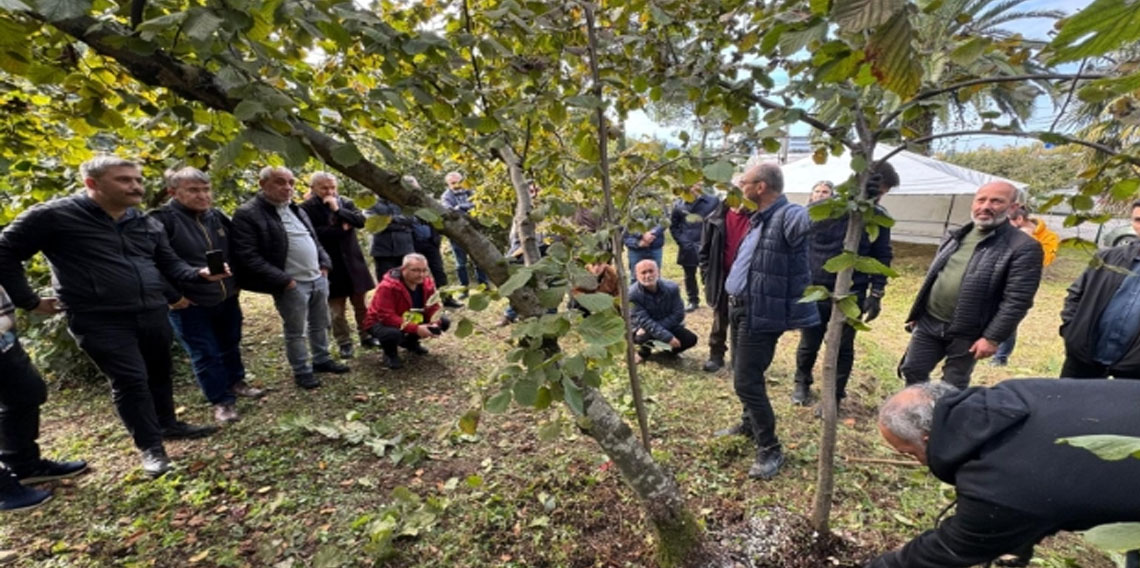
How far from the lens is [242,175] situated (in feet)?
16.7

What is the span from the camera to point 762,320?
276cm

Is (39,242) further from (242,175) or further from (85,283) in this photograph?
(242,175)

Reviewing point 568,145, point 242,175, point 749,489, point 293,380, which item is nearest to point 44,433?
point 293,380

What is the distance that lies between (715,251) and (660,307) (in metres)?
0.82

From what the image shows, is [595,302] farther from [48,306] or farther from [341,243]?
[341,243]

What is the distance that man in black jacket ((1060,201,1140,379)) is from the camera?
8.57 feet

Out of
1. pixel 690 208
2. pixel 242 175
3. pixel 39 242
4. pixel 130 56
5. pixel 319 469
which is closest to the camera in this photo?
pixel 130 56

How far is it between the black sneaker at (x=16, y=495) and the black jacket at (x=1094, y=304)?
591 centimetres

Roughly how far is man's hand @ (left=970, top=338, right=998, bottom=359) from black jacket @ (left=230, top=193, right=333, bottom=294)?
15.5 feet

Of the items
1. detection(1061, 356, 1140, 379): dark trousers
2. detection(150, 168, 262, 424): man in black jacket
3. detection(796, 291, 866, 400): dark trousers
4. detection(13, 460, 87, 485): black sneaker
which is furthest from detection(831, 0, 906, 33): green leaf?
detection(13, 460, 87, 485): black sneaker

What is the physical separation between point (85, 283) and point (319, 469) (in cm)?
159

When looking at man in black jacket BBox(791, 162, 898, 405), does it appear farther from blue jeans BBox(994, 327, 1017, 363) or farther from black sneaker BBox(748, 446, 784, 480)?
blue jeans BBox(994, 327, 1017, 363)

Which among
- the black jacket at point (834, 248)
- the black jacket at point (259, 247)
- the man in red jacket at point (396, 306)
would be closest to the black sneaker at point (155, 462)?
the black jacket at point (259, 247)

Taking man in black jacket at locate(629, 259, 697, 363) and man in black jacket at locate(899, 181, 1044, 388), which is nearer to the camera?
man in black jacket at locate(899, 181, 1044, 388)
